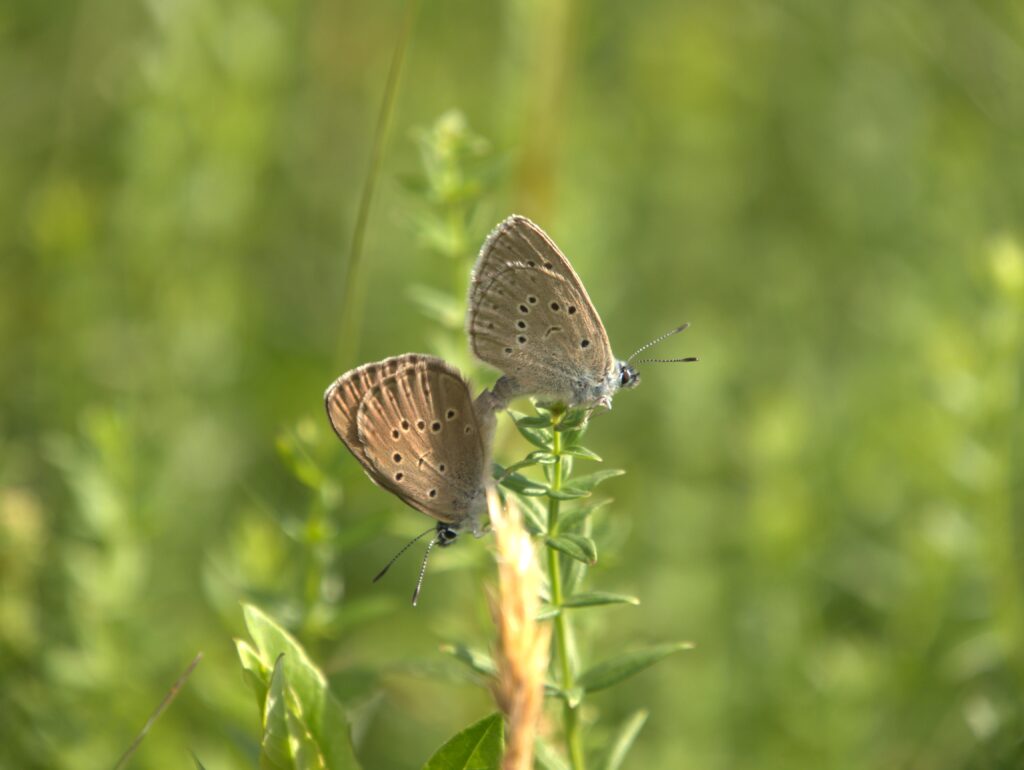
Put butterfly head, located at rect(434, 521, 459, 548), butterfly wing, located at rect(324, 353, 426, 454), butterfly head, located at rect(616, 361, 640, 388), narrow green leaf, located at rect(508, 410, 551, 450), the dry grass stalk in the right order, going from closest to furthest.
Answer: the dry grass stalk < narrow green leaf, located at rect(508, 410, 551, 450) < butterfly wing, located at rect(324, 353, 426, 454) < butterfly head, located at rect(434, 521, 459, 548) < butterfly head, located at rect(616, 361, 640, 388)

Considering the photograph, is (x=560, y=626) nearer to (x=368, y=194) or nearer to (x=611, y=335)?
(x=368, y=194)

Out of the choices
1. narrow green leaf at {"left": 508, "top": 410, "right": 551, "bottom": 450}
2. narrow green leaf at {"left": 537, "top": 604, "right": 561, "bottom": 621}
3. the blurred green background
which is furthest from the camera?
the blurred green background

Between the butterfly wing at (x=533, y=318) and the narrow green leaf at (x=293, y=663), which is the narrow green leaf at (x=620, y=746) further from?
the butterfly wing at (x=533, y=318)

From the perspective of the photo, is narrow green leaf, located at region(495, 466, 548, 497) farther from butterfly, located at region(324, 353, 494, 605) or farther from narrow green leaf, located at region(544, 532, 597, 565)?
butterfly, located at region(324, 353, 494, 605)

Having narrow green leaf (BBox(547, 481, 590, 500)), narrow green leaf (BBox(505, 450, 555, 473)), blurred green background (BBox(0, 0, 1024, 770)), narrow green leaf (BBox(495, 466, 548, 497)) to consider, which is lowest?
blurred green background (BBox(0, 0, 1024, 770))

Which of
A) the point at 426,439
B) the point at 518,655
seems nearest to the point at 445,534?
the point at 426,439

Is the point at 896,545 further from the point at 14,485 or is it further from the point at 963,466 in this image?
the point at 14,485

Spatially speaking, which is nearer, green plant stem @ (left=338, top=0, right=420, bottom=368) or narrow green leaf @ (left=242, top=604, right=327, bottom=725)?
narrow green leaf @ (left=242, top=604, right=327, bottom=725)

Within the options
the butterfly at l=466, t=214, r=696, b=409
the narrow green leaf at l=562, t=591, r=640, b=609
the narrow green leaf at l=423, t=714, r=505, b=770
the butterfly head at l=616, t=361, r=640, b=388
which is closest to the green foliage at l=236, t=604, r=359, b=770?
the narrow green leaf at l=423, t=714, r=505, b=770
